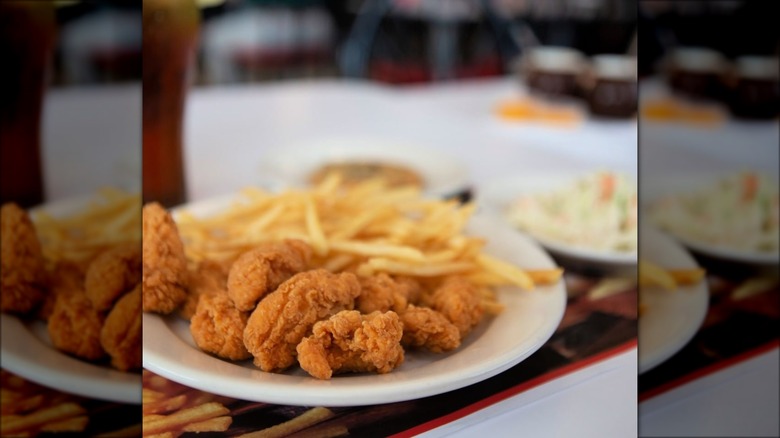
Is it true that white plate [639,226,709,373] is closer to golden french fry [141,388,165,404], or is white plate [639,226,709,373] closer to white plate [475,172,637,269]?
white plate [475,172,637,269]

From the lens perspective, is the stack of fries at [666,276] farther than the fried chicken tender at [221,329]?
Yes

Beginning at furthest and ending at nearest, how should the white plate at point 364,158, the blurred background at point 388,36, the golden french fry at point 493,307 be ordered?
1. the blurred background at point 388,36
2. the white plate at point 364,158
3. the golden french fry at point 493,307

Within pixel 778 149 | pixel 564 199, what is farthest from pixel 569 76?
pixel 564 199

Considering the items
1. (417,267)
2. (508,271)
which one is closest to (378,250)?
(417,267)

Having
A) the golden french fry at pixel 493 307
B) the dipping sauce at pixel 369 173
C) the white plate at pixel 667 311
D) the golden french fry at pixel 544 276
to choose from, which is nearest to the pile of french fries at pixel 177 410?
the golden french fry at pixel 493 307

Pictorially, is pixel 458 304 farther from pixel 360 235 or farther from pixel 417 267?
pixel 360 235

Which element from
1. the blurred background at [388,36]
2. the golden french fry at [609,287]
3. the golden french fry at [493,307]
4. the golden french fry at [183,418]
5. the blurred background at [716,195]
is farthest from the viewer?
the blurred background at [388,36]

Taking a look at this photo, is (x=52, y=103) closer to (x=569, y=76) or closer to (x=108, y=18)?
(x=108, y=18)

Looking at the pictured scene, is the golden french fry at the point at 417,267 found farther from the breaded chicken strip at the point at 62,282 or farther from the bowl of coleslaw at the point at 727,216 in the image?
the bowl of coleslaw at the point at 727,216
